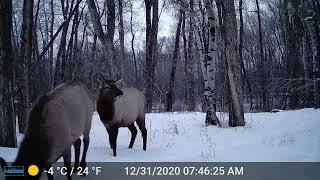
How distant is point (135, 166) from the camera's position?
666 centimetres

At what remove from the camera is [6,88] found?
8969 millimetres

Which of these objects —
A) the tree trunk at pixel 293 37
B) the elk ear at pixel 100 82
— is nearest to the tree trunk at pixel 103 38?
the elk ear at pixel 100 82

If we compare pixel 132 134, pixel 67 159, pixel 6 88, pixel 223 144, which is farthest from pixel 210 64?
pixel 67 159

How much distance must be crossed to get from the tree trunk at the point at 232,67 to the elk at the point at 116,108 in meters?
3.63

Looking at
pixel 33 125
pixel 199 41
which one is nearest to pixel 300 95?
pixel 199 41

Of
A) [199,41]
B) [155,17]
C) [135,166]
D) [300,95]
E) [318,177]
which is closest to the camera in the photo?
[318,177]

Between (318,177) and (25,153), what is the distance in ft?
13.7

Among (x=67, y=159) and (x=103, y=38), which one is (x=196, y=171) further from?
(x=103, y=38)

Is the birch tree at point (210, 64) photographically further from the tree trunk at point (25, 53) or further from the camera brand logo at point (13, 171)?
the camera brand logo at point (13, 171)

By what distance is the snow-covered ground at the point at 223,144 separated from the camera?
7418mm

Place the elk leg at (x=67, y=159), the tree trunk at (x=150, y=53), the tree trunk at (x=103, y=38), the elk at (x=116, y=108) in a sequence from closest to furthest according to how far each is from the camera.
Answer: the elk leg at (x=67, y=159), the elk at (x=116, y=108), the tree trunk at (x=103, y=38), the tree trunk at (x=150, y=53)

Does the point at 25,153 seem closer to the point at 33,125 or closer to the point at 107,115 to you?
the point at 33,125

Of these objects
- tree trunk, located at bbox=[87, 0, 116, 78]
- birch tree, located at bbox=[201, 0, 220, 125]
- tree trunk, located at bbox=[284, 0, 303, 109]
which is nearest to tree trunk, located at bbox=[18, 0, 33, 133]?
tree trunk, located at bbox=[87, 0, 116, 78]

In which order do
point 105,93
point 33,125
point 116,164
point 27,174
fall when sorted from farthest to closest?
1. point 105,93
2. point 116,164
3. point 33,125
4. point 27,174
